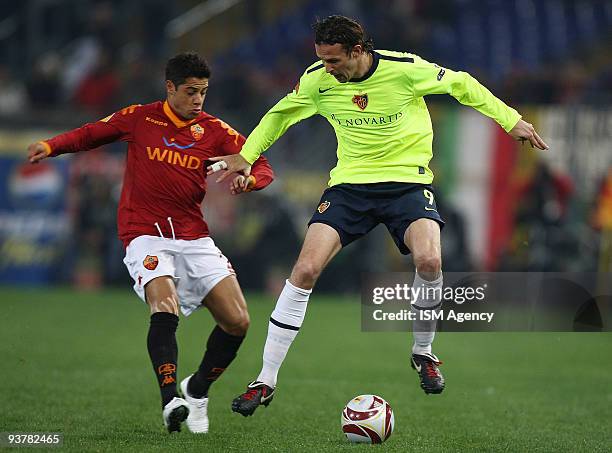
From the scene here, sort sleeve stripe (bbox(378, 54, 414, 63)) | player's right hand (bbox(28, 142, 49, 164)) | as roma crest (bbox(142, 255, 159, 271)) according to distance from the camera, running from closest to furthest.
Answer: player's right hand (bbox(28, 142, 49, 164)) < as roma crest (bbox(142, 255, 159, 271)) < sleeve stripe (bbox(378, 54, 414, 63))

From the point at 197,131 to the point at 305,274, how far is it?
1.24 metres

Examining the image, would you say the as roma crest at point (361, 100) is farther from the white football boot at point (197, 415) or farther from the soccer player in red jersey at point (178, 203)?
the white football boot at point (197, 415)

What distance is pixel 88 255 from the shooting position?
59.7 ft

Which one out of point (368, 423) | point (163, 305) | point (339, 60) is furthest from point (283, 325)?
point (339, 60)

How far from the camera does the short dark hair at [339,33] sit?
23.8ft

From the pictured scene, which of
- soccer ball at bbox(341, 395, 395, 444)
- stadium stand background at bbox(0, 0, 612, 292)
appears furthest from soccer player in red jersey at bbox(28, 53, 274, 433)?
stadium stand background at bbox(0, 0, 612, 292)

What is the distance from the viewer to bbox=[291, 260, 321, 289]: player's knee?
24.1ft

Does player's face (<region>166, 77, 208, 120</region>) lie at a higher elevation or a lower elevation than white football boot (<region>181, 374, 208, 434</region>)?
higher

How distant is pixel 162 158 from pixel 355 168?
4.22 feet

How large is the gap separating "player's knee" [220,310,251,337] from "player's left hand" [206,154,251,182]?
92 centimetres

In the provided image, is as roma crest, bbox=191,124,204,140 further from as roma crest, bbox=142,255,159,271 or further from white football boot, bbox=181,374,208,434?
white football boot, bbox=181,374,208,434

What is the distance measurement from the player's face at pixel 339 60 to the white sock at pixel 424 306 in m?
1.42

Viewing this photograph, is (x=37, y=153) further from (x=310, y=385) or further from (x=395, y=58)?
(x=310, y=385)

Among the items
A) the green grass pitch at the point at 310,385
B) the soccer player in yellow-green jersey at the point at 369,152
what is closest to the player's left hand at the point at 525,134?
the soccer player in yellow-green jersey at the point at 369,152
